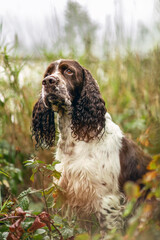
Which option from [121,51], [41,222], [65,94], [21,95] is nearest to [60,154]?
[65,94]

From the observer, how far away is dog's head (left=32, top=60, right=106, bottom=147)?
9.23 ft

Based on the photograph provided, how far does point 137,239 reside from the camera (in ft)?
4.51

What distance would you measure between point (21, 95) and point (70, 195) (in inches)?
76.5

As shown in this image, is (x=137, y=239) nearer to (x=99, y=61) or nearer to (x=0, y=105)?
Result: (x=0, y=105)

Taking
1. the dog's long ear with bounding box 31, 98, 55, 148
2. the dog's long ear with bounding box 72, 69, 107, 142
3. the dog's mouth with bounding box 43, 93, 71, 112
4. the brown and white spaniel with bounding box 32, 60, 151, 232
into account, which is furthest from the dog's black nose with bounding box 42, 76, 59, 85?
the dog's long ear with bounding box 31, 98, 55, 148

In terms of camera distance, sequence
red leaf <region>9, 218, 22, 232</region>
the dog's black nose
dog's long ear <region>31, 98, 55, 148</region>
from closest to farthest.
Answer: red leaf <region>9, 218, 22, 232</region> → the dog's black nose → dog's long ear <region>31, 98, 55, 148</region>

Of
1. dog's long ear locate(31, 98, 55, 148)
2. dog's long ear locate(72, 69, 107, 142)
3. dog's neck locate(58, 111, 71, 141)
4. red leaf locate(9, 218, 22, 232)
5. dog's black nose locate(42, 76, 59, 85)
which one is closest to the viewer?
red leaf locate(9, 218, 22, 232)

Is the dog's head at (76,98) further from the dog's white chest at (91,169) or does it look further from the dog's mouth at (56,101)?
the dog's white chest at (91,169)

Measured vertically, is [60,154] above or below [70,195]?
above

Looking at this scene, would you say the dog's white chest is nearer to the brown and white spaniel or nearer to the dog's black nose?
the brown and white spaniel

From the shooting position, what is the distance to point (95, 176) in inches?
109

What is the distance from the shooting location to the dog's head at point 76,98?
9.23 ft

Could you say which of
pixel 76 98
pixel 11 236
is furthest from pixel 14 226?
pixel 76 98

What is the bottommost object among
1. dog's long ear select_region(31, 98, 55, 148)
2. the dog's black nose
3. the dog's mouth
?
dog's long ear select_region(31, 98, 55, 148)
